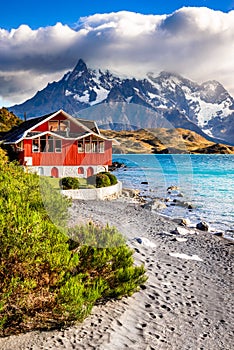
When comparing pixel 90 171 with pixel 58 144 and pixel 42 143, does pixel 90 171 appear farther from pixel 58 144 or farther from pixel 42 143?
pixel 58 144

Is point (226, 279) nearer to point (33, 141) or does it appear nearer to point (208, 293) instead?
point (208, 293)

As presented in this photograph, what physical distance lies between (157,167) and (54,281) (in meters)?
2.84

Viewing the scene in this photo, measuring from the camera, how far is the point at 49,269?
6.18 metres

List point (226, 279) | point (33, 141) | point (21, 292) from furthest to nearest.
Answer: point (33, 141)
point (226, 279)
point (21, 292)

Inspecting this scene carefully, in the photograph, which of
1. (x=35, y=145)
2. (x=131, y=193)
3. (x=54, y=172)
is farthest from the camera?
(x=35, y=145)

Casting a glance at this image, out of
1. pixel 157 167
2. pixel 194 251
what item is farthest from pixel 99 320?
pixel 194 251

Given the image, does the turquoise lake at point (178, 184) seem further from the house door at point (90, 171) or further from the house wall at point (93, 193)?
the house door at point (90, 171)

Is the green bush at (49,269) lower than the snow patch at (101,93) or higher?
lower

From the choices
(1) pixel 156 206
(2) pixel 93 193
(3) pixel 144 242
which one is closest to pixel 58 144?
(2) pixel 93 193

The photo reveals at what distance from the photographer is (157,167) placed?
6.79 meters

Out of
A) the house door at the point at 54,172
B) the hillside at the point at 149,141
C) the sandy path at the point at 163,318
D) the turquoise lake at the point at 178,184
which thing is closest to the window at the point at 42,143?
the house door at the point at 54,172

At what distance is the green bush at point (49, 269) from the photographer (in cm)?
556

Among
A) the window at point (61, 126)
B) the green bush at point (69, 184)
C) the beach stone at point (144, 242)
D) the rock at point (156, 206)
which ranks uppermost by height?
the window at point (61, 126)

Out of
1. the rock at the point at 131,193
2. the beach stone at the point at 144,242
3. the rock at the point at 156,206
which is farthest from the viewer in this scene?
the rock at the point at 131,193
